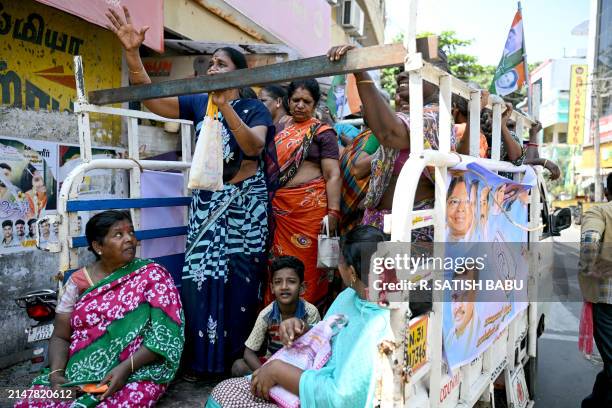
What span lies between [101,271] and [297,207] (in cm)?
113

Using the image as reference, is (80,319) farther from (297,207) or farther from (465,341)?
(465,341)

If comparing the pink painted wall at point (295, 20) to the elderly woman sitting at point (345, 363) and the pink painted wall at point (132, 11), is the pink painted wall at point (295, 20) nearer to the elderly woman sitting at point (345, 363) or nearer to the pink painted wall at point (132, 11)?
the pink painted wall at point (132, 11)

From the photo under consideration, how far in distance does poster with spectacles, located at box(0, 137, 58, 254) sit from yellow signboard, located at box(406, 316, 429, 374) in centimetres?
294

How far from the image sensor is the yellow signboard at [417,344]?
5.14ft

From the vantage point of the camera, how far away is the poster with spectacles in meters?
3.54

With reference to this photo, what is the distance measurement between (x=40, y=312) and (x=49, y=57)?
7.17 ft

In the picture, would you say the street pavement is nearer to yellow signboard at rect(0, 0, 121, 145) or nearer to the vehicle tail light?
the vehicle tail light

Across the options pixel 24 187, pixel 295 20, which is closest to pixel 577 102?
pixel 295 20

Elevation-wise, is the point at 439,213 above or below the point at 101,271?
above

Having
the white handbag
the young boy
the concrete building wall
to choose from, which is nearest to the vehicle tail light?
the young boy

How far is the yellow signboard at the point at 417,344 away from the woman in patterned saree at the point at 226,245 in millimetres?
1246

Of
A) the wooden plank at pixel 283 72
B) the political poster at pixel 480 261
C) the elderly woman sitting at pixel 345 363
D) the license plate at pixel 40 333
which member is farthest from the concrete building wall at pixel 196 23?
the elderly woman sitting at pixel 345 363

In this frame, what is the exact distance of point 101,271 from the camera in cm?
251

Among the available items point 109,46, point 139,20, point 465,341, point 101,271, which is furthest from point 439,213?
point 109,46
